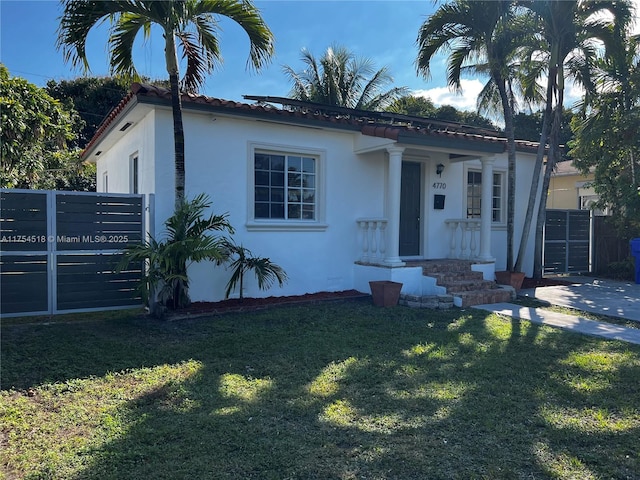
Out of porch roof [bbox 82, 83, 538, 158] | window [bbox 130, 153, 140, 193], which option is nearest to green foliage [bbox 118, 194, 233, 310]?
porch roof [bbox 82, 83, 538, 158]

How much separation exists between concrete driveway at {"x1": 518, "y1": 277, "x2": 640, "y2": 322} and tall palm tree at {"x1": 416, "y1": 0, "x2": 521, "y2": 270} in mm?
1121

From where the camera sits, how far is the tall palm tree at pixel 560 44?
30.6ft

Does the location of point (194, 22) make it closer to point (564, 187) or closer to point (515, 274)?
point (515, 274)

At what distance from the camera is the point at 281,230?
873 cm

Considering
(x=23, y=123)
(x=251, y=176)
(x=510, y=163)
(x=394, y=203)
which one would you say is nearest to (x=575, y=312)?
(x=394, y=203)

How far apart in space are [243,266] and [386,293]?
247 centimetres

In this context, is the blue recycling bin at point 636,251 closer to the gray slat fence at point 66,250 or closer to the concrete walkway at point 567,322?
the concrete walkway at point 567,322

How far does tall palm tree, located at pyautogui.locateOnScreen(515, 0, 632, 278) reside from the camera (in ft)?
30.6

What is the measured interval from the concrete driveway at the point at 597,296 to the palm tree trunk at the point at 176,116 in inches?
274

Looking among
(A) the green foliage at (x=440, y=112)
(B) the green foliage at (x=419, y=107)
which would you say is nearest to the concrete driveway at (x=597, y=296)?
(B) the green foliage at (x=419, y=107)

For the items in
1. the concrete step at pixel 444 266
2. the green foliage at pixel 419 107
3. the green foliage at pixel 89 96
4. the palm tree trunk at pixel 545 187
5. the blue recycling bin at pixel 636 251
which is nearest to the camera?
the concrete step at pixel 444 266

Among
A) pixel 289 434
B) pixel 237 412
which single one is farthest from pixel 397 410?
pixel 237 412

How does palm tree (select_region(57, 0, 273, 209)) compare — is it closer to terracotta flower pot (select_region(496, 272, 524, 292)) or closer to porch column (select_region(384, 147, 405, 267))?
porch column (select_region(384, 147, 405, 267))

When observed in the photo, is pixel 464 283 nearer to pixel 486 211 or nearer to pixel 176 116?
pixel 486 211
